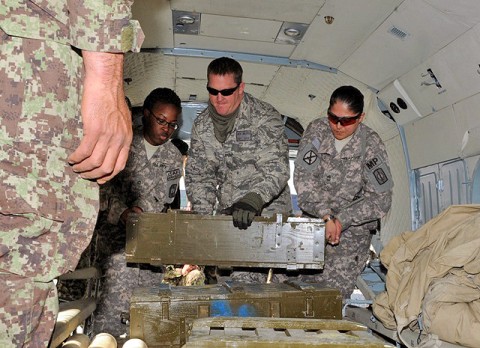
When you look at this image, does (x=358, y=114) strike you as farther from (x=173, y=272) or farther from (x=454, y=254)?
(x=173, y=272)

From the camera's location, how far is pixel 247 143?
441 cm

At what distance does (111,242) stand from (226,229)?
169 centimetres

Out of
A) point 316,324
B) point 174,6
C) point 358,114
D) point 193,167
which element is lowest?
point 316,324

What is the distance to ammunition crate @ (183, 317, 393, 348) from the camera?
2077 millimetres

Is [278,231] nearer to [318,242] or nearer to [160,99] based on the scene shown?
[318,242]

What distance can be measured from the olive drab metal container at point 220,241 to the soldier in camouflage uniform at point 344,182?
92 cm

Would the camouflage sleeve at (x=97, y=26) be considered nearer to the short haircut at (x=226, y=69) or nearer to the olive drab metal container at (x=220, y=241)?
the olive drab metal container at (x=220, y=241)

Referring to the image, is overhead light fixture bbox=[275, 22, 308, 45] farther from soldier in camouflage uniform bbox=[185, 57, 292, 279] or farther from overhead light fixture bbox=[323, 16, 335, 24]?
soldier in camouflage uniform bbox=[185, 57, 292, 279]

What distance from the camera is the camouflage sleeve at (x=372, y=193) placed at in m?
4.54

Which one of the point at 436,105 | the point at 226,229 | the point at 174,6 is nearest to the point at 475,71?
the point at 436,105

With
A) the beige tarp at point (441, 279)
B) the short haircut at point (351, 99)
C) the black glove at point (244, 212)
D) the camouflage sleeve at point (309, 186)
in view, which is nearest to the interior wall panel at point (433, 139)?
the short haircut at point (351, 99)

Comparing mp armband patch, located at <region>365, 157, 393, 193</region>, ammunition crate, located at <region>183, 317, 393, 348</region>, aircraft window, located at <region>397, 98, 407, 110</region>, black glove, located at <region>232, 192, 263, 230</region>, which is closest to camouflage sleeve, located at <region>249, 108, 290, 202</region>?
black glove, located at <region>232, 192, 263, 230</region>

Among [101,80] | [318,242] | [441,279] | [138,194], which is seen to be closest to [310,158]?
[318,242]

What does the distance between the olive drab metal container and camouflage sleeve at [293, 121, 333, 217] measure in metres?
0.95
